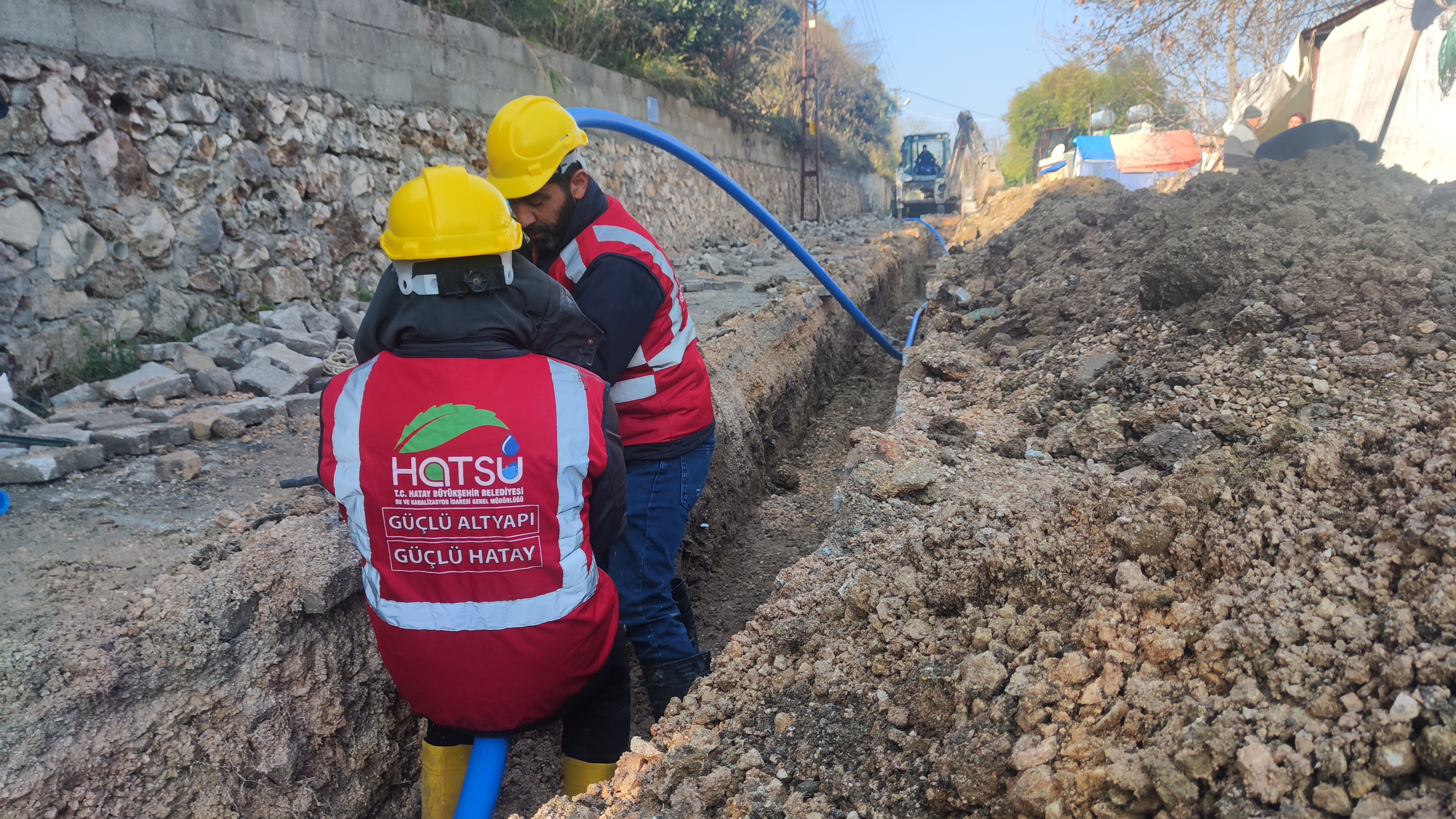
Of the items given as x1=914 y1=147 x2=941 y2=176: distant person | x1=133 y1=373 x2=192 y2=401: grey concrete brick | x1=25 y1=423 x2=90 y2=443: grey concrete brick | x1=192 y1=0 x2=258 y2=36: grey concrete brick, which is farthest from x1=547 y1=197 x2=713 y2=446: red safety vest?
x1=914 y1=147 x2=941 y2=176: distant person

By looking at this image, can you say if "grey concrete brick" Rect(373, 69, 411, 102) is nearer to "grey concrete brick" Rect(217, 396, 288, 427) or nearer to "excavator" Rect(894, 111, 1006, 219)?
"grey concrete brick" Rect(217, 396, 288, 427)

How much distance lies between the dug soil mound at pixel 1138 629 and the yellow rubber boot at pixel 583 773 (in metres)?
0.39

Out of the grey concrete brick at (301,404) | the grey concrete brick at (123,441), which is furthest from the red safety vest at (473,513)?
the grey concrete brick at (301,404)

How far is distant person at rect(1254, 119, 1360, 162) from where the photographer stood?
809 cm

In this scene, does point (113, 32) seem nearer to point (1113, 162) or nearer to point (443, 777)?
point (443, 777)

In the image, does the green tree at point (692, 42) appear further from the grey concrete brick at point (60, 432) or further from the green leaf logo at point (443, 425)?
the green leaf logo at point (443, 425)

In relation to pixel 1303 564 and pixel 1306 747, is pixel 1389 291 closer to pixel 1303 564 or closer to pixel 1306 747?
pixel 1303 564

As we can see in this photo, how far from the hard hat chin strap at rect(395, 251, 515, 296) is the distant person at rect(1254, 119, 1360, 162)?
339 inches

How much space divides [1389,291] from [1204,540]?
2.81 metres

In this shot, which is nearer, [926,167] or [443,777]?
[443,777]

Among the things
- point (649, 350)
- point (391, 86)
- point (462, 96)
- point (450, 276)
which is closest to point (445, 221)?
point (450, 276)

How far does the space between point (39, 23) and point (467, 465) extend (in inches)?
157

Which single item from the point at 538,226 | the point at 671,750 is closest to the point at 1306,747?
the point at 671,750

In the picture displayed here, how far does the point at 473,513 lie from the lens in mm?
1823
